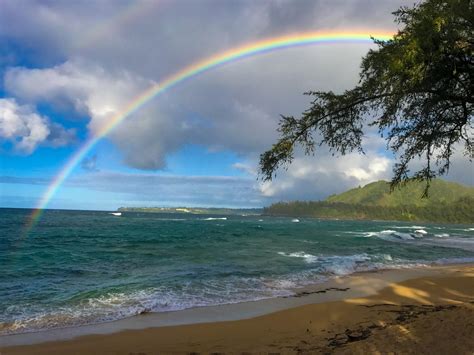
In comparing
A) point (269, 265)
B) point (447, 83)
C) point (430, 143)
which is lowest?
point (269, 265)

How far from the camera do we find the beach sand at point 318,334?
21.3ft

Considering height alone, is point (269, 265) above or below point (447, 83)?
below

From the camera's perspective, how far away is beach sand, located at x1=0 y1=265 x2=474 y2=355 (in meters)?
6.50

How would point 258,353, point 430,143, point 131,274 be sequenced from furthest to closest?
1. point 131,274
2. point 430,143
3. point 258,353

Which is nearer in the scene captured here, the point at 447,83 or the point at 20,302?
the point at 447,83

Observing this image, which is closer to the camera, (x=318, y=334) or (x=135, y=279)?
(x=318, y=334)

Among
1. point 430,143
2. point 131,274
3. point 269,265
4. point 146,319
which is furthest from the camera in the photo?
point 269,265

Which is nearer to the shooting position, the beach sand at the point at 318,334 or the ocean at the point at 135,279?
the beach sand at the point at 318,334

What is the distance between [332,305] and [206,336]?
14.8ft

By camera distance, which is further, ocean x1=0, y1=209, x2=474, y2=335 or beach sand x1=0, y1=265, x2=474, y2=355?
ocean x1=0, y1=209, x2=474, y2=335

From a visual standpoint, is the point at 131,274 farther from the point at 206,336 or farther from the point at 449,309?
the point at 449,309

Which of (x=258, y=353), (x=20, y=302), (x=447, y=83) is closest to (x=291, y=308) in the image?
(x=258, y=353)

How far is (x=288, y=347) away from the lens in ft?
22.9

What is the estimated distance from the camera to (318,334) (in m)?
7.99
